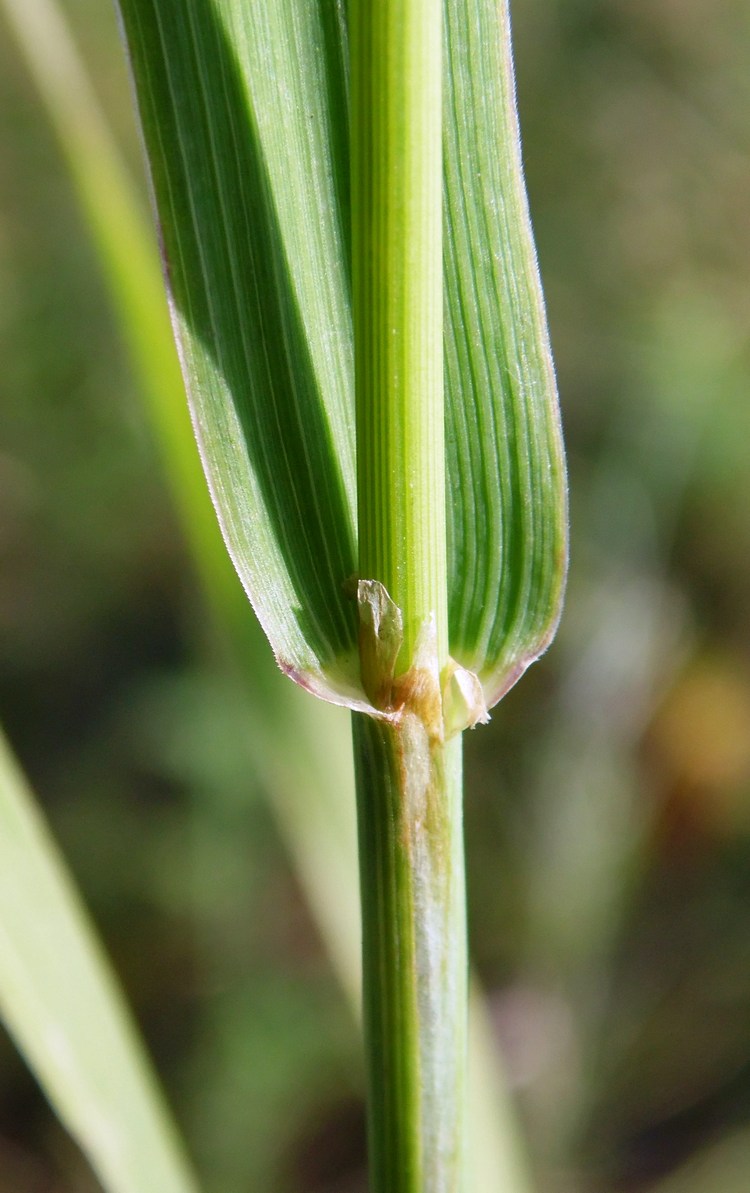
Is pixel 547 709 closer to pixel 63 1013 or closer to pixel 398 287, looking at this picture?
pixel 63 1013

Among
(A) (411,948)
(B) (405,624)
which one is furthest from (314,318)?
(A) (411,948)

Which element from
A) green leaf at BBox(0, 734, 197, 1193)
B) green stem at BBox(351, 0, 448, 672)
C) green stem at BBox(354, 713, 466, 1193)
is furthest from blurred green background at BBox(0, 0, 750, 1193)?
green stem at BBox(351, 0, 448, 672)

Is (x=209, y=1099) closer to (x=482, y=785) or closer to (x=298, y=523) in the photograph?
(x=482, y=785)

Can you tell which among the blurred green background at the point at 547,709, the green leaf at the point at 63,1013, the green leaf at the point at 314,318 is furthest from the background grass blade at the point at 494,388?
the blurred green background at the point at 547,709

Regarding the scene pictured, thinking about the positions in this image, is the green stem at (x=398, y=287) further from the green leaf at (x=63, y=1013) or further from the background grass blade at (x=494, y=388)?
the green leaf at (x=63, y=1013)

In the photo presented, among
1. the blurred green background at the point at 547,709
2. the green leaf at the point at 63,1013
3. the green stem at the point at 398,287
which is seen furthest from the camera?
the blurred green background at the point at 547,709

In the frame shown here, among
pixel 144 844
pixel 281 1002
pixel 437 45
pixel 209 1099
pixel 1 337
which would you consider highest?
pixel 1 337

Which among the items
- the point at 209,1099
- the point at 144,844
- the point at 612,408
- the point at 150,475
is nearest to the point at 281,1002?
the point at 209,1099
